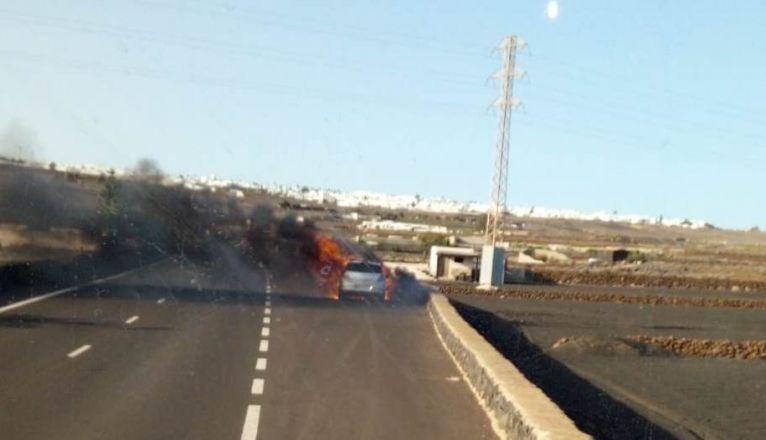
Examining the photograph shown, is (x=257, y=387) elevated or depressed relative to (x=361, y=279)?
elevated

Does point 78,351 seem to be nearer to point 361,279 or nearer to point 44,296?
point 44,296

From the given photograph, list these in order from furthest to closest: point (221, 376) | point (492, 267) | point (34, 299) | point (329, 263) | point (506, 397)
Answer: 1. point (492, 267)
2. point (329, 263)
3. point (34, 299)
4. point (221, 376)
5. point (506, 397)

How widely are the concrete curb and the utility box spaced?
32226 mm

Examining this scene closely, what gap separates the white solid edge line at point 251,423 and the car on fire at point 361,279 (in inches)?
953

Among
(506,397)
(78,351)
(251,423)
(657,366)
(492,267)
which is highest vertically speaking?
(506,397)

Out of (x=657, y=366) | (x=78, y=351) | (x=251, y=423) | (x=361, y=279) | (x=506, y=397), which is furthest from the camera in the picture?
(x=361, y=279)

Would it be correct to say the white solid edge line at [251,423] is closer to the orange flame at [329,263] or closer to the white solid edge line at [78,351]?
the white solid edge line at [78,351]

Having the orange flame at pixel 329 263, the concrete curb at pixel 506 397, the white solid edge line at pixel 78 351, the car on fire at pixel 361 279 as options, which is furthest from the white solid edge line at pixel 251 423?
the orange flame at pixel 329 263

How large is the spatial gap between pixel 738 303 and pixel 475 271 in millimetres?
19507

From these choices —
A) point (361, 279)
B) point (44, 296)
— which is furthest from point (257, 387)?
point (361, 279)

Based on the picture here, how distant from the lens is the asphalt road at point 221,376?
1101cm

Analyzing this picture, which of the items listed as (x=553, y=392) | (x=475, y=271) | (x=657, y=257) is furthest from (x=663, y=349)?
(x=657, y=257)

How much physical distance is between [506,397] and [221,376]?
521cm

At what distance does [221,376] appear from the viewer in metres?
15.0
